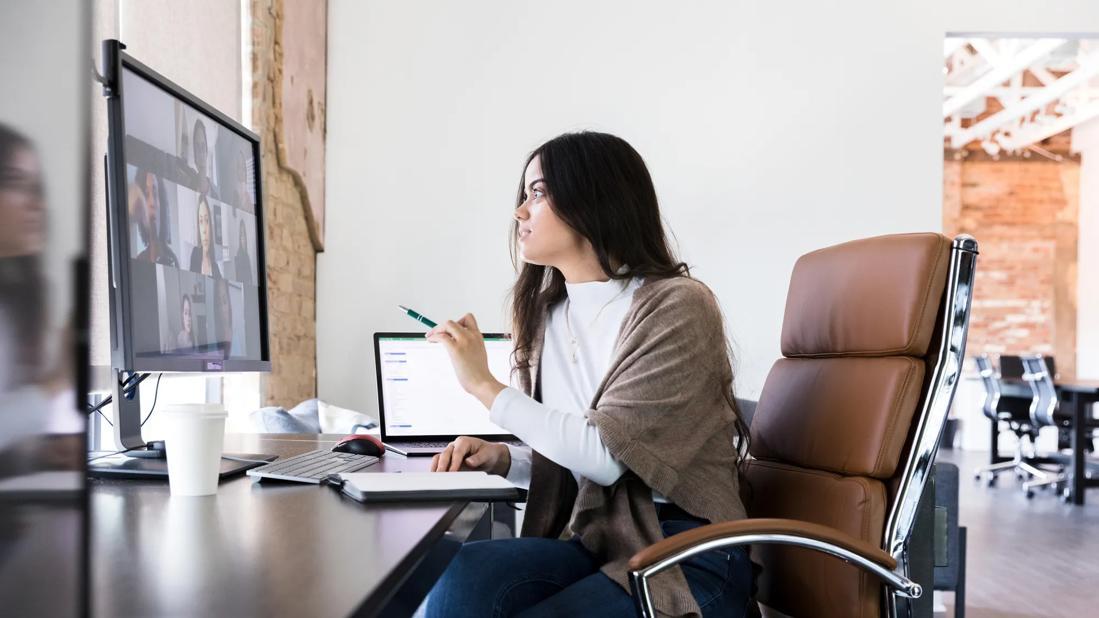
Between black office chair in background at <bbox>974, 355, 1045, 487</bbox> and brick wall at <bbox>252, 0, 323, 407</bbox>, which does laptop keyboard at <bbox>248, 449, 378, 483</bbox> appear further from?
black office chair in background at <bbox>974, 355, 1045, 487</bbox>

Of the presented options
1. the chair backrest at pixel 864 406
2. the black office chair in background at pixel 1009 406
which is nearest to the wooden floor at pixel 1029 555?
the black office chair in background at pixel 1009 406

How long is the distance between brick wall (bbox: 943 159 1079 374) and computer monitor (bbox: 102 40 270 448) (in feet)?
35.6

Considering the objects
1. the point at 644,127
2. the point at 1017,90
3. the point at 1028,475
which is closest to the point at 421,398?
the point at 644,127

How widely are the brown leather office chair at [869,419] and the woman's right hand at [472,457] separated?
435 millimetres

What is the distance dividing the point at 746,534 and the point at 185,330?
0.80 m

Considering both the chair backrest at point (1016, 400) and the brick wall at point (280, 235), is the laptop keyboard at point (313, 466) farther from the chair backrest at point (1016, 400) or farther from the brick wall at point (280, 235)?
the chair backrest at point (1016, 400)

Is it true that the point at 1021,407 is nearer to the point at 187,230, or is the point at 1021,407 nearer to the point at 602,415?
the point at 602,415

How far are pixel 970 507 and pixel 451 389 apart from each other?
478 centimetres

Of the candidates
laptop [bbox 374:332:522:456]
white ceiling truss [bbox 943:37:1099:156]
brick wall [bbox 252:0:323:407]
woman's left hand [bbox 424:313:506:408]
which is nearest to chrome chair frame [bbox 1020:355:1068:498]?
white ceiling truss [bbox 943:37:1099:156]

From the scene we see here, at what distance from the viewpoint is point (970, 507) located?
606 centimetres

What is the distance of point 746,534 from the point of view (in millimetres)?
1211

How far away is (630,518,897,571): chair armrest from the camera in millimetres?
1177

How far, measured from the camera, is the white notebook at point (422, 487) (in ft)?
Answer: 3.56

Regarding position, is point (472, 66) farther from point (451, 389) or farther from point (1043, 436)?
point (1043, 436)
